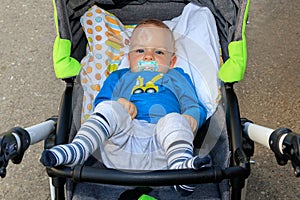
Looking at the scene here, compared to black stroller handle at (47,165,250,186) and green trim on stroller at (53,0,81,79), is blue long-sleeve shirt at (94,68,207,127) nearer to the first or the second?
green trim on stroller at (53,0,81,79)

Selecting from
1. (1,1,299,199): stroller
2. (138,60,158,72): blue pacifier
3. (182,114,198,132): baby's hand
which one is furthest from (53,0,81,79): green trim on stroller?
(182,114,198,132): baby's hand

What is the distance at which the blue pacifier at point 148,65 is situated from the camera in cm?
199

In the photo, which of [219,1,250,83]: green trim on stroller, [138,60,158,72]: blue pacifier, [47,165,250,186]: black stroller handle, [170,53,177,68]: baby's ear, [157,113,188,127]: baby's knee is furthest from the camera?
[170,53,177,68]: baby's ear

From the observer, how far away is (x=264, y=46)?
2.85 metres

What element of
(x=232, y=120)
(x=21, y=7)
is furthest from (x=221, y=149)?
(x=21, y=7)

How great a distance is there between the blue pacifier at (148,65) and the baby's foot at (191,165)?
0.58 metres

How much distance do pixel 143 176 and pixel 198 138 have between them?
56cm

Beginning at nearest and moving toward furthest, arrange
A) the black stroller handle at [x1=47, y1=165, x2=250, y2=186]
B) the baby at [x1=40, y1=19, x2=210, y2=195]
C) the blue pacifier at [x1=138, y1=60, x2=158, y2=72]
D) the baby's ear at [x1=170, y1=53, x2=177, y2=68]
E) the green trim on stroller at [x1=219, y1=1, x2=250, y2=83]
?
1. the black stroller handle at [x1=47, y1=165, x2=250, y2=186]
2. the baby at [x1=40, y1=19, x2=210, y2=195]
3. the green trim on stroller at [x1=219, y1=1, x2=250, y2=83]
4. the blue pacifier at [x1=138, y1=60, x2=158, y2=72]
5. the baby's ear at [x1=170, y1=53, x2=177, y2=68]

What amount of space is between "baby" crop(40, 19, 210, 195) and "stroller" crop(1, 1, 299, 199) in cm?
6

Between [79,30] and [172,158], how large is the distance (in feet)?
2.75

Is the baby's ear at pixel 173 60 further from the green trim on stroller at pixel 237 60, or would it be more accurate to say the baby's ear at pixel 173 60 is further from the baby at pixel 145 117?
the green trim on stroller at pixel 237 60

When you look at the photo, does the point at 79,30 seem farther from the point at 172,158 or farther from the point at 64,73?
the point at 172,158

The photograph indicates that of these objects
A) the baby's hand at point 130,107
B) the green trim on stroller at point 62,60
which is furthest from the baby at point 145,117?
the green trim on stroller at point 62,60

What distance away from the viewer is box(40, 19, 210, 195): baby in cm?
153
